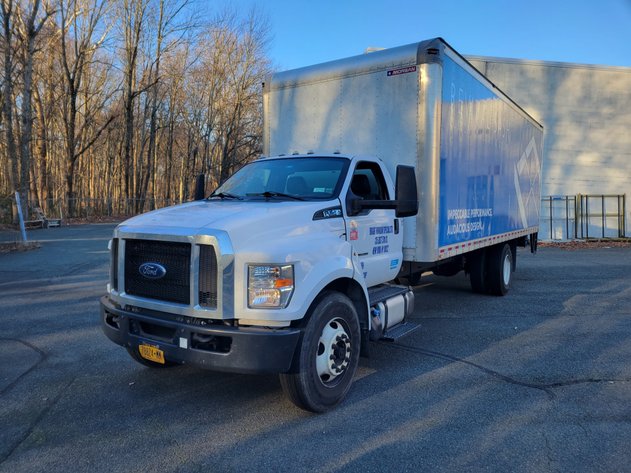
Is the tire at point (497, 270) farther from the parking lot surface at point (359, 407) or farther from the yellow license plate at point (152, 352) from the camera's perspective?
the yellow license plate at point (152, 352)

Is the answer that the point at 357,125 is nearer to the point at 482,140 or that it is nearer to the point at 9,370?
the point at 482,140

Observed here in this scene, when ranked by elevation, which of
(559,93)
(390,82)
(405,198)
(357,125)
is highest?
(559,93)

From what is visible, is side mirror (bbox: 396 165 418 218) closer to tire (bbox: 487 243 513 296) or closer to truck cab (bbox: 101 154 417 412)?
truck cab (bbox: 101 154 417 412)

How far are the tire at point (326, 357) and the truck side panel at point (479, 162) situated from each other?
2.16 meters

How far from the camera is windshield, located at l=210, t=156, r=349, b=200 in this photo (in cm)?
453

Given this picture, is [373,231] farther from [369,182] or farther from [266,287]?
[266,287]

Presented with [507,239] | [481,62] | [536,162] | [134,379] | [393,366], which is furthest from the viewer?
[481,62]

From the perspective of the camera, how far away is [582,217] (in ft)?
68.9

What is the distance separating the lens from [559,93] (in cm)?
2103

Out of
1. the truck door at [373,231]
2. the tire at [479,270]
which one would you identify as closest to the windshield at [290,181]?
the truck door at [373,231]

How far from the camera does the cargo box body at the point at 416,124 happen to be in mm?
5363

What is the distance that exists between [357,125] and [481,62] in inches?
674

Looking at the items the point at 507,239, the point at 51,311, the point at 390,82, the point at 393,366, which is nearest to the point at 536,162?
the point at 507,239

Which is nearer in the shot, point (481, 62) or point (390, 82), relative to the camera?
point (390, 82)
